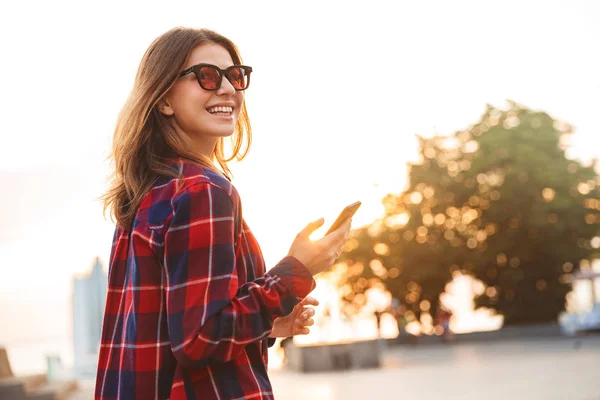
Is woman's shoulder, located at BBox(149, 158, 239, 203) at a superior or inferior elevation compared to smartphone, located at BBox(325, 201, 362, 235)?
superior

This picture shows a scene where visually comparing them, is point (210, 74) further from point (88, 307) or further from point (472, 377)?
point (472, 377)

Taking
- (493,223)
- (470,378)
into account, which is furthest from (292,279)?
(493,223)

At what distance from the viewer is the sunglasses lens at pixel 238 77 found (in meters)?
2.15

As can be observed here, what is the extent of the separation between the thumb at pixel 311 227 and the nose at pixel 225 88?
15.2 inches

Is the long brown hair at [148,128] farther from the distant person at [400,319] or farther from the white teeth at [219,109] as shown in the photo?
the distant person at [400,319]

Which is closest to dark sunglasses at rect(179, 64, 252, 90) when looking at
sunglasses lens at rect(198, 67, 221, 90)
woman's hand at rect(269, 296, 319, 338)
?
sunglasses lens at rect(198, 67, 221, 90)

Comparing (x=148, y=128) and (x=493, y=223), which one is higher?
(x=493, y=223)

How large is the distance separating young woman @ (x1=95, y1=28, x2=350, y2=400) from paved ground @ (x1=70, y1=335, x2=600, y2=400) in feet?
32.2

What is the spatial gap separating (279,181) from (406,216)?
88.3 ft

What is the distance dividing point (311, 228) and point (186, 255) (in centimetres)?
30

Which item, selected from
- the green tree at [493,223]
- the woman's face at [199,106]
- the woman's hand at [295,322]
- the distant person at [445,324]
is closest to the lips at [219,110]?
the woman's face at [199,106]

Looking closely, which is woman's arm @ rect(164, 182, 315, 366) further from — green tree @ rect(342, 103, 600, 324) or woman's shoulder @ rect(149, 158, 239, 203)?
green tree @ rect(342, 103, 600, 324)

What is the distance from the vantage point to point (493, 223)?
33688 millimetres

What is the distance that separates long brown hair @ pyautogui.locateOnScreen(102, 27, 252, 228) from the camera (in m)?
2.02
